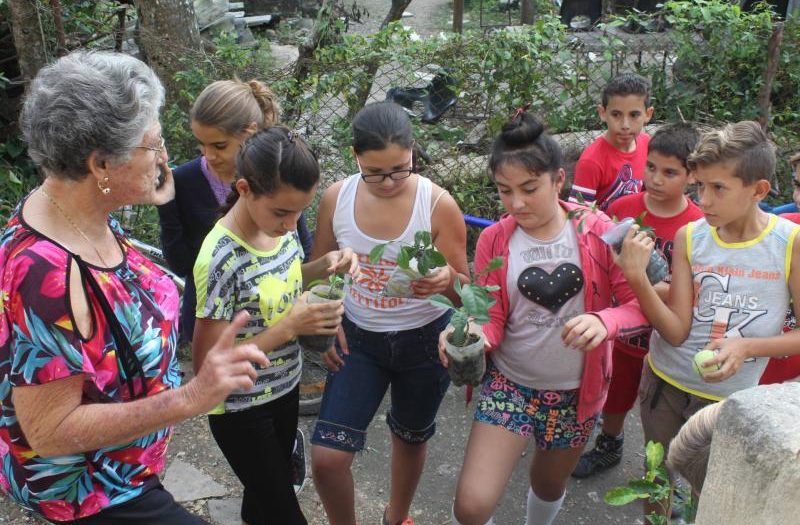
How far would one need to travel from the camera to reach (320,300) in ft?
7.80

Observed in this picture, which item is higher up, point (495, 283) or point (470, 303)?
point (470, 303)

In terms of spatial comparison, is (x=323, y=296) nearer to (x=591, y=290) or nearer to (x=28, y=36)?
(x=591, y=290)

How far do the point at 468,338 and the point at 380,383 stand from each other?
0.58 meters

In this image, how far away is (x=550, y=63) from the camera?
5.20 m

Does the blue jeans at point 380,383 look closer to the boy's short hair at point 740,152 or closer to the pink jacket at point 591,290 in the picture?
the pink jacket at point 591,290

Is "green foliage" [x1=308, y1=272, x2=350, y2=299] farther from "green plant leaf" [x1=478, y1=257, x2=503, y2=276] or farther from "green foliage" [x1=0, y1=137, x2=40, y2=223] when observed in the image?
"green foliage" [x1=0, y1=137, x2=40, y2=223]

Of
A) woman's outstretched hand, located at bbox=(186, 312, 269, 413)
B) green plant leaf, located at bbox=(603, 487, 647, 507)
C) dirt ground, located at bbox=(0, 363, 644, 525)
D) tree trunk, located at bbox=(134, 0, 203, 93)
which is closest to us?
green plant leaf, located at bbox=(603, 487, 647, 507)

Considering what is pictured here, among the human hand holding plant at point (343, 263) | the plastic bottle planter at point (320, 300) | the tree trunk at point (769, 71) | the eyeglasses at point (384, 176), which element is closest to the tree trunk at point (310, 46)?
the eyeglasses at point (384, 176)

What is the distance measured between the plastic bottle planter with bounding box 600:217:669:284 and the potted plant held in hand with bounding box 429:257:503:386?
0.42m

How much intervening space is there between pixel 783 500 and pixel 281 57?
37.4ft

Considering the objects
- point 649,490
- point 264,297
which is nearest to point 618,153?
point 264,297

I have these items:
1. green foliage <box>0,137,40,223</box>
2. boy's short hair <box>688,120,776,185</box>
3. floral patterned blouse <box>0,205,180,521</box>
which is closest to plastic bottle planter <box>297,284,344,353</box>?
floral patterned blouse <box>0,205,180,521</box>

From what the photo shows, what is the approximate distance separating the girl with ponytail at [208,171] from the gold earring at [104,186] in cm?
96

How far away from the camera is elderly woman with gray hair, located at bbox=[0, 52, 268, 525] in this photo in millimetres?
1738
